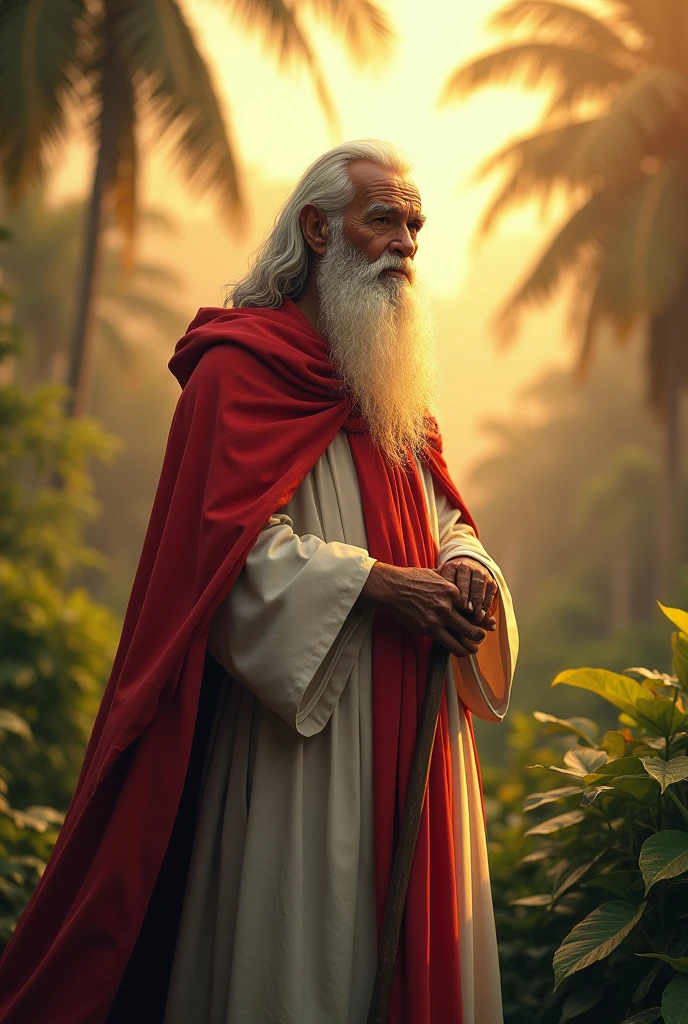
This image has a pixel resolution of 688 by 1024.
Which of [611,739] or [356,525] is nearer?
[356,525]

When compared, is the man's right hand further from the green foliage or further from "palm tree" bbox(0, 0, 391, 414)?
"palm tree" bbox(0, 0, 391, 414)

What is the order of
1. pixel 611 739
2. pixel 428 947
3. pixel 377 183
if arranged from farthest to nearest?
pixel 611 739 < pixel 377 183 < pixel 428 947

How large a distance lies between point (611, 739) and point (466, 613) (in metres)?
0.92

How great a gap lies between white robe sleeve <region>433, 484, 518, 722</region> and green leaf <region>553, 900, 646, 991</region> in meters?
0.55

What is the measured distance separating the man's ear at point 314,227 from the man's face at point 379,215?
80 mm

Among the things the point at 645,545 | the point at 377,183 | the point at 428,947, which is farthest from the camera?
the point at 645,545

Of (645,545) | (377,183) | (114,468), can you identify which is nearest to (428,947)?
(377,183)

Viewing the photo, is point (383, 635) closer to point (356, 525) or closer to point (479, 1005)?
point (356, 525)

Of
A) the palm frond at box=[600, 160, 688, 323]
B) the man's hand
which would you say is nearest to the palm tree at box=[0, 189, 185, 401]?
the palm frond at box=[600, 160, 688, 323]

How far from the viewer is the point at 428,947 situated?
228 cm

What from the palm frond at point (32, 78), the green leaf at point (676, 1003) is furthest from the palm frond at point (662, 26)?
the green leaf at point (676, 1003)

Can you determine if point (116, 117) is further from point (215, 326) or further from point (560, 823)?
point (560, 823)

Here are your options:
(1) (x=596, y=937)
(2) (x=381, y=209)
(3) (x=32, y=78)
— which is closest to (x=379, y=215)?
(2) (x=381, y=209)

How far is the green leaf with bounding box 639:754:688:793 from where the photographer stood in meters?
2.37
